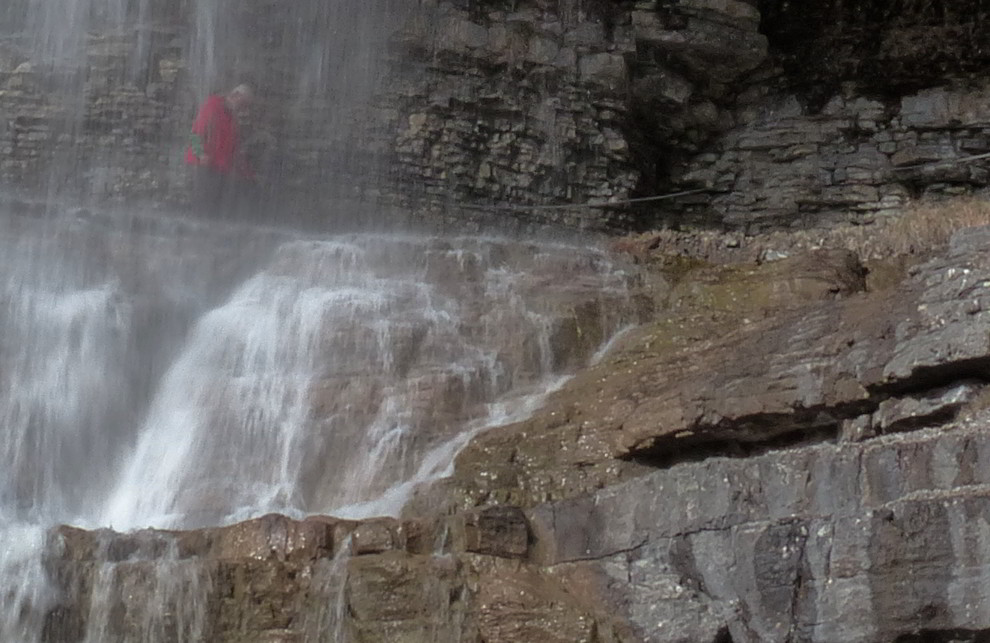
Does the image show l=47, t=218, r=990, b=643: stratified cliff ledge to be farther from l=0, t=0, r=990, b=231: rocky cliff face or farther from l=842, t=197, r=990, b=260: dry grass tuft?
l=0, t=0, r=990, b=231: rocky cliff face

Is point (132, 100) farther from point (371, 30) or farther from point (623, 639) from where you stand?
point (623, 639)

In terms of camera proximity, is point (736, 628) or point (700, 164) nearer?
point (736, 628)

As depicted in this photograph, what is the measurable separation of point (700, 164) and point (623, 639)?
34.1ft

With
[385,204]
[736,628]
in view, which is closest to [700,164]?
[385,204]

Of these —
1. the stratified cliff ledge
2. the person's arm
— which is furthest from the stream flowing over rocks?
the person's arm

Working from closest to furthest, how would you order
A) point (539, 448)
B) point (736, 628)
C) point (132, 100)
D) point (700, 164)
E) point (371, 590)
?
point (736, 628)
point (371, 590)
point (539, 448)
point (132, 100)
point (700, 164)

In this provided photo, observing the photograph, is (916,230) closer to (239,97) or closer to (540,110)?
(540,110)

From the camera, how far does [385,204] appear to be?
17422 mm

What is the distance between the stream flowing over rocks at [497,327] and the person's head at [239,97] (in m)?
0.22

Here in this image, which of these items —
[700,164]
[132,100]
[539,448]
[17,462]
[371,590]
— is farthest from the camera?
[700,164]

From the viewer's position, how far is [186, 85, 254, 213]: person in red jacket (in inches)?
664

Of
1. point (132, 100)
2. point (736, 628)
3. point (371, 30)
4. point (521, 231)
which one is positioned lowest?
point (736, 628)

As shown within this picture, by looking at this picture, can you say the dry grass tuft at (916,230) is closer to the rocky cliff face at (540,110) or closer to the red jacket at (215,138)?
the rocky cliff face at (540,110)

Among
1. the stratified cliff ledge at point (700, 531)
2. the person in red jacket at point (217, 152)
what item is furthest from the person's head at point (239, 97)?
the stratified cliff ledge at point (700, 531)
